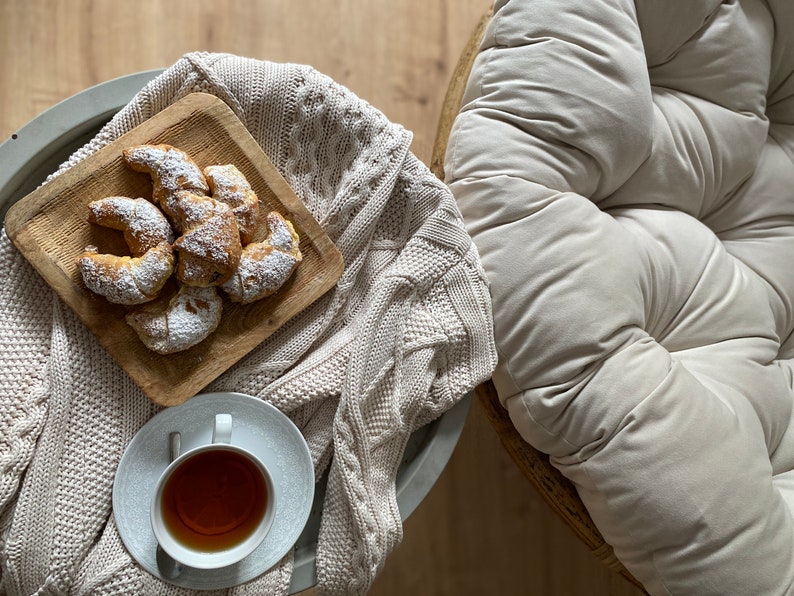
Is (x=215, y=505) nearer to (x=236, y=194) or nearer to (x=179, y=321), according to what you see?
(x=179, y=321)

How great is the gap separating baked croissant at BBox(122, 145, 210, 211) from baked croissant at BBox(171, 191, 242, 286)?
1 cm

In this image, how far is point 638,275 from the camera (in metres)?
0.92

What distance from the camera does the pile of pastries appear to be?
78 centimetres

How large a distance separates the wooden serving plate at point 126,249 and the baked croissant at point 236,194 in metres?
0.04

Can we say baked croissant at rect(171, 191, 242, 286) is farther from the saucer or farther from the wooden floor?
the wooden floor

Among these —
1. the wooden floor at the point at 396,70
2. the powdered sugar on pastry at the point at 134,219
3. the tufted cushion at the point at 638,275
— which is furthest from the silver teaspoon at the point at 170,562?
the wooden floor at the point at 396,70

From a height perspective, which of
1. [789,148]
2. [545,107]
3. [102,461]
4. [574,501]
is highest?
[545,107]

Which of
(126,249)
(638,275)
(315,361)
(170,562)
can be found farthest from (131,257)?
(638,275)

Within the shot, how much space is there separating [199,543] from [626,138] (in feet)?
2.50

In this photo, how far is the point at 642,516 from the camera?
2.82 feet

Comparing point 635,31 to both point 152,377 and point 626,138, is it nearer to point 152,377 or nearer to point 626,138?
point 626,138

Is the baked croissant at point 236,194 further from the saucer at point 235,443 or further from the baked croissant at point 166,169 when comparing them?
the saucer at point 235,443

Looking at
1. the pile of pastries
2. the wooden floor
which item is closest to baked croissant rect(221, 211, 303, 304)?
the pile of pastries

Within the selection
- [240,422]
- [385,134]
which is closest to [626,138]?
[385,134]
